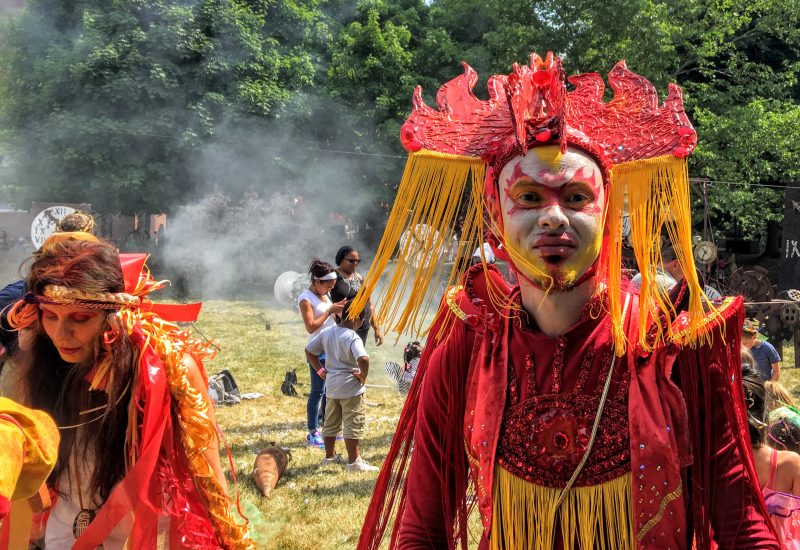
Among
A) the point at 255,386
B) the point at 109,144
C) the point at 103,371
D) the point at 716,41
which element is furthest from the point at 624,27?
the point at 103,371

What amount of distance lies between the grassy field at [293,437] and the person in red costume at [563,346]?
161 cm

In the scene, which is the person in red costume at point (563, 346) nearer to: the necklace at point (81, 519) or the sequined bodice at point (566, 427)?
the sequined bodice at point (566, 427)

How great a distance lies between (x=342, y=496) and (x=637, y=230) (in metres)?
4.67

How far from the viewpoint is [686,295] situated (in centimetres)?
184

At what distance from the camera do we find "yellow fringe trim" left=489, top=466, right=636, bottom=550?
177 cm

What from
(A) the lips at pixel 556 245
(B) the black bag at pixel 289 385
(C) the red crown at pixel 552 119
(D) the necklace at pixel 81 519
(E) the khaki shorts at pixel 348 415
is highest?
(C) the red crown at pixel 552 119

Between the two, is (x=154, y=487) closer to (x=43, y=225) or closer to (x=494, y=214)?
(x=494, y=214)

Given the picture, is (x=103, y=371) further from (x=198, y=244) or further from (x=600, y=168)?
(x=198, y=244)

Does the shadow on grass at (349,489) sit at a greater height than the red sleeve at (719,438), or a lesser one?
lesser

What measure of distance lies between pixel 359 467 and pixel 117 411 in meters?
4.03

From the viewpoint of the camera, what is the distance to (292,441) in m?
7.65

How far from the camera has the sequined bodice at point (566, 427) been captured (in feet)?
5.87

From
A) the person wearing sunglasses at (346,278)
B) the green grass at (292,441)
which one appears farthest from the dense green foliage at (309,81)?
the person wearing sunglasses at (346,278)

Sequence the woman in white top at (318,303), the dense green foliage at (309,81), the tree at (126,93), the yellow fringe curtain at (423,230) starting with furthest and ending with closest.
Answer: the tree at (126,93) < the dense green foliage at (309,81) < the woman in white top at (318,303) < the yellow fringe curtain at (423,230)
